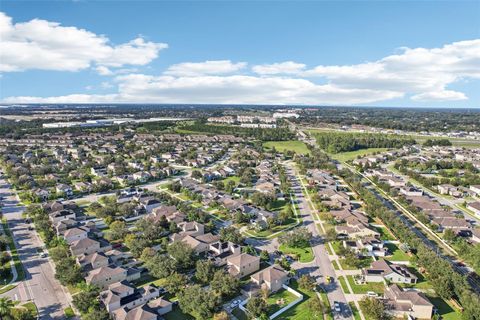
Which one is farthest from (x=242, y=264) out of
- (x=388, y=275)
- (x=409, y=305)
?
(x=409, y=305)

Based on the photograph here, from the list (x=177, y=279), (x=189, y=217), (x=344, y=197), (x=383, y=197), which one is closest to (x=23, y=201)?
(x=189, y=217)

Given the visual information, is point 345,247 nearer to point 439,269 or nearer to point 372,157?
point 439,269

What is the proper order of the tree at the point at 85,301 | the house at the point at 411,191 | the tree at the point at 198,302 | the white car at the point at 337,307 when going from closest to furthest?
the tree at the point at 198,302, the tree at the point at 85,301, the white car at the point at 337,307, the house at the point at 411,191

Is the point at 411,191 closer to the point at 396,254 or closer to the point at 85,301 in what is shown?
the point at 396,254

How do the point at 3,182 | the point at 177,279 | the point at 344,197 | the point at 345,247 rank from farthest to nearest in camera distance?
1. the point at 3,182
2. the point at 344,197
3. the point at 345,247
4. the point at 177,279

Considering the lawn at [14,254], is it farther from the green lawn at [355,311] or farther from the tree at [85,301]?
the green lawn at [355,311]

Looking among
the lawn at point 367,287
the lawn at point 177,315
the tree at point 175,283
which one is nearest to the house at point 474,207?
the lawn at point 367,287

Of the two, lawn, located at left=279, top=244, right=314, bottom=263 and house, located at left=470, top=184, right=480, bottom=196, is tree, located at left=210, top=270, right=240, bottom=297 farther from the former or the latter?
house, located at left=470, top=184, right=480, bottom=196

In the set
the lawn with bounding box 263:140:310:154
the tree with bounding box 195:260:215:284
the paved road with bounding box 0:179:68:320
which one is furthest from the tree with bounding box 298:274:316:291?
the lawn with bounding box 263:140:310:154
